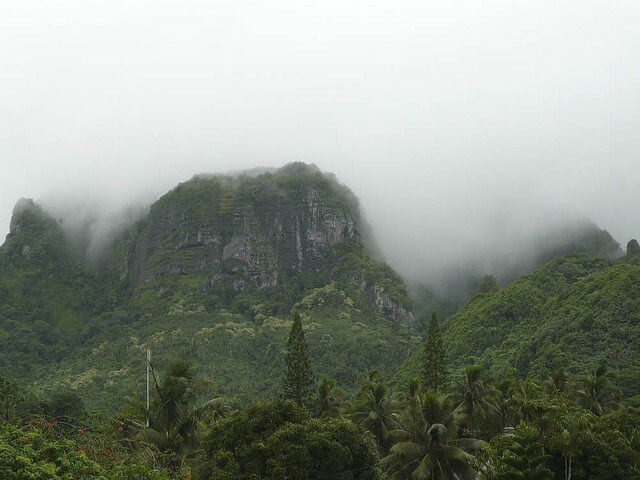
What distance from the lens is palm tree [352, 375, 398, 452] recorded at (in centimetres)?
4009

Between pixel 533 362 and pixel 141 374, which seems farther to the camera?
pixel 141 374

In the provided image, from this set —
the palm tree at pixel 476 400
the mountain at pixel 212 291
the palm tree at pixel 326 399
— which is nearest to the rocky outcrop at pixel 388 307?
the mountain at pixel 212 291

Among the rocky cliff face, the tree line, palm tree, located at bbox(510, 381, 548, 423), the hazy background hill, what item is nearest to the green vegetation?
the tree line

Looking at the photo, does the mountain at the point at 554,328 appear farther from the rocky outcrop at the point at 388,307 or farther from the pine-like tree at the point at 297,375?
the rocky outcrop at the point at 388,307

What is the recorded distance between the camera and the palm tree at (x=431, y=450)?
98.1ft

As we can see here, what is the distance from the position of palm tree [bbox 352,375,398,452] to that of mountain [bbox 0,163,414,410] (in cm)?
5099

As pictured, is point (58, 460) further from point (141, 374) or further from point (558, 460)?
point (141, 374)

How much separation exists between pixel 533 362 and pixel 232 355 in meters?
58.7

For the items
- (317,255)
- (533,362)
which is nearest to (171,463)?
(533,362)

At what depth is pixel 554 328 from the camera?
75438 millimetres

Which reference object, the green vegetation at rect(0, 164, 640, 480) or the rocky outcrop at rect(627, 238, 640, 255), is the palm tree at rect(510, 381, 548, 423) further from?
the rocky outcrop at rect(627, 238, 640, 255)

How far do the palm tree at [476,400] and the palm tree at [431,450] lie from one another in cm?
1185

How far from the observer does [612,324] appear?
230 feet

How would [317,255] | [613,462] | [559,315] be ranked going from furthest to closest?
[317,255]
[559,315]
[613,462]
